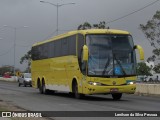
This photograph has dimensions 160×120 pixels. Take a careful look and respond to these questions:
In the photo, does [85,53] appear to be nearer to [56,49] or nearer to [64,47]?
[64,47]

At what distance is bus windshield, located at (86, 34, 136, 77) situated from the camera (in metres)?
24.9

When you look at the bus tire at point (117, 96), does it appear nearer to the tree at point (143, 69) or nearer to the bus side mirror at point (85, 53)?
the bus side mirror at point (85, 53)

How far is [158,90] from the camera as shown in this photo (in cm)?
3347

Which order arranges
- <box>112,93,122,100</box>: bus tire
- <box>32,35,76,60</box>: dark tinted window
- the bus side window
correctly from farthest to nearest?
<box>32,35,76,60</box>: dark tinted window, <box>112,93,122,100</box>: bus tire, the bus side window

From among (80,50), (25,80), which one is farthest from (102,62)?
(25,80)

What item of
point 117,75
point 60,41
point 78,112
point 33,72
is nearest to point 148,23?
point 33,72

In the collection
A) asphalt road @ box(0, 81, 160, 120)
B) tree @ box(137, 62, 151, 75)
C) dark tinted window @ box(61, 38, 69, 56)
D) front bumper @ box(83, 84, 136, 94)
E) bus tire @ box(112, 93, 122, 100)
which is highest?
dark tinted window @ box(61, 38, 69, 56)

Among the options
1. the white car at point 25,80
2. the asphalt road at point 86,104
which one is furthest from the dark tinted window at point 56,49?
the white car at point 25,80

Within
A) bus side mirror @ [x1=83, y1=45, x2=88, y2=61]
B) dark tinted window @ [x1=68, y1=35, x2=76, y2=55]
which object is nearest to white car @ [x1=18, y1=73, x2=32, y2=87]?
dark tinted window @ [x1=68, y1=35, x2=76, y2=55]

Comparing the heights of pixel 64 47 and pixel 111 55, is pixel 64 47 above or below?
above

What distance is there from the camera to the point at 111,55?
82.1ft

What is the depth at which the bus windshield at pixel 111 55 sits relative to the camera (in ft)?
81.6

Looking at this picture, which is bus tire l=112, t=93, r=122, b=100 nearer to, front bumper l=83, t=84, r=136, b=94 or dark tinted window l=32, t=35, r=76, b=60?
front bumper l=83, t=84, r=136, b=94

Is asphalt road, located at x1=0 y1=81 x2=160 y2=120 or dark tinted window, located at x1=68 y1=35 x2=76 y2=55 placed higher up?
dark tinted window, located at x1=68 y1=35 x2=76 y2=55
